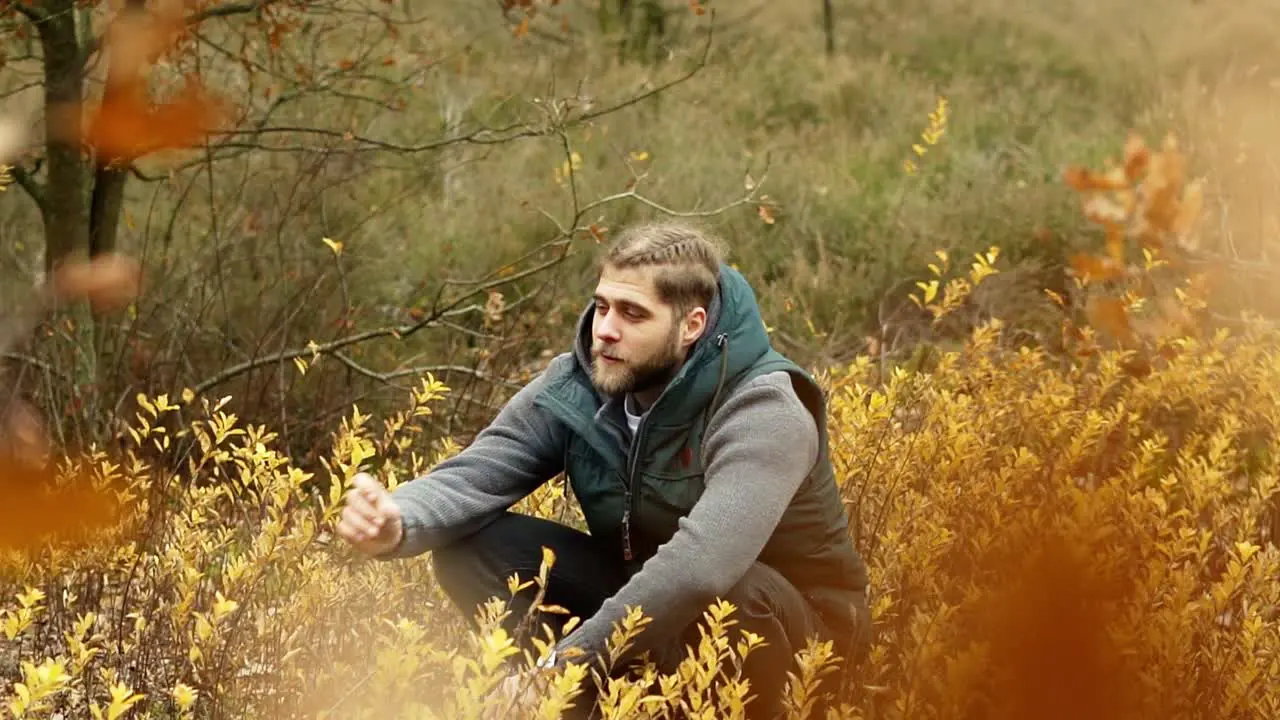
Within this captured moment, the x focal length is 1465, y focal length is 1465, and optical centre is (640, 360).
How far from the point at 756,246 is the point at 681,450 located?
513cm

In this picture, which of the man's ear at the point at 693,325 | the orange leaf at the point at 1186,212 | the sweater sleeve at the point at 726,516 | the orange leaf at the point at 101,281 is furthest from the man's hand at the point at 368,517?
the orange leaf at the point at 101,281

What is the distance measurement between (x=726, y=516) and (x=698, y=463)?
26 cm

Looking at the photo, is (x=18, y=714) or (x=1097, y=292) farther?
(x=1097, y=292)

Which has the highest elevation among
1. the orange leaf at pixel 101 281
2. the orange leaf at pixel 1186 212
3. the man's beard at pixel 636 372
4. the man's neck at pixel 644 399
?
the orange leaf at pixel 1186 212

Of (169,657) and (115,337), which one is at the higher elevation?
(169,657)

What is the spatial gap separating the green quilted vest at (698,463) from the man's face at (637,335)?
0.06m

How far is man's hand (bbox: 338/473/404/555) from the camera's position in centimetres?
268

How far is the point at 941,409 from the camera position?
12.8 ft

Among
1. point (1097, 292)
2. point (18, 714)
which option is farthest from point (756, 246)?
point (18, 714)

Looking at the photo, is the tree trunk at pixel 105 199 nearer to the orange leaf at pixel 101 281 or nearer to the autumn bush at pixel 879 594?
the orange leaf at pixel 101 281

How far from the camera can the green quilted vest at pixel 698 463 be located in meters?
2.86

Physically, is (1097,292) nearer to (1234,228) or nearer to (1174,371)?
(1234,228)

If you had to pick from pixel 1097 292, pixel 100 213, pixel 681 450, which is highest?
pixel 681 450

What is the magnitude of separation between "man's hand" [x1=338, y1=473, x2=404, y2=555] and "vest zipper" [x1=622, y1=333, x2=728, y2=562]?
18.7 inches
